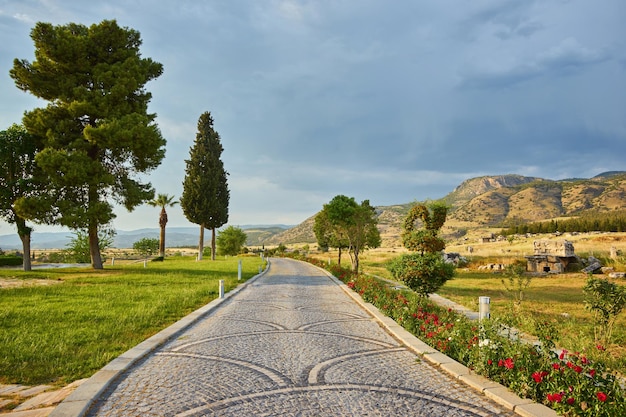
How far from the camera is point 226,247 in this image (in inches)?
2566

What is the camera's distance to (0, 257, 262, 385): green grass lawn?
588 centimetres

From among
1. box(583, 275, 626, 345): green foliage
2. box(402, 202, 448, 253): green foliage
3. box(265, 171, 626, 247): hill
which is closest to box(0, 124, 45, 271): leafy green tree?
box(402, 202, 448, 253): green foliage

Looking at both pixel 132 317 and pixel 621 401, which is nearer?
pixel 621 401

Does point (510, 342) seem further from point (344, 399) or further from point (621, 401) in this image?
point (344, 399)

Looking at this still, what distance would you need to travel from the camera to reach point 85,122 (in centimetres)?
2470

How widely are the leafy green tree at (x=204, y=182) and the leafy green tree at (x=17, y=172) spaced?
18.0m

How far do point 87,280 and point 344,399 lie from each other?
62.6 feet

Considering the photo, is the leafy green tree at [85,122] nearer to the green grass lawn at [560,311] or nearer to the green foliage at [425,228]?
the green foliage at [425,228]

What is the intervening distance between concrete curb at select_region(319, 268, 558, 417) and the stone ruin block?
24676mm

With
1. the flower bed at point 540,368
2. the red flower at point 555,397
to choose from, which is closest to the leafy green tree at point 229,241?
the flower bed at point 540,368

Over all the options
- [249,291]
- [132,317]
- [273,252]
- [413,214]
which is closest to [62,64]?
[249,291]

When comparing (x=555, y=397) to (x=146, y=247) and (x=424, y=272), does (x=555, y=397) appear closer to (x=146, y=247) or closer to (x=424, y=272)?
(x=424, y=272)

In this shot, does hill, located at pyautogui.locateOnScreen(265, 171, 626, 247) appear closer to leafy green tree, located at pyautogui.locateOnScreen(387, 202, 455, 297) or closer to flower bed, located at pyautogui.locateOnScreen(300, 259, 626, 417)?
leafy green tree, located at pyautogui.locateOnScreen(387, 202, 455, 297)

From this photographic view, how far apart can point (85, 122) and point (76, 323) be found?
65.1ft
